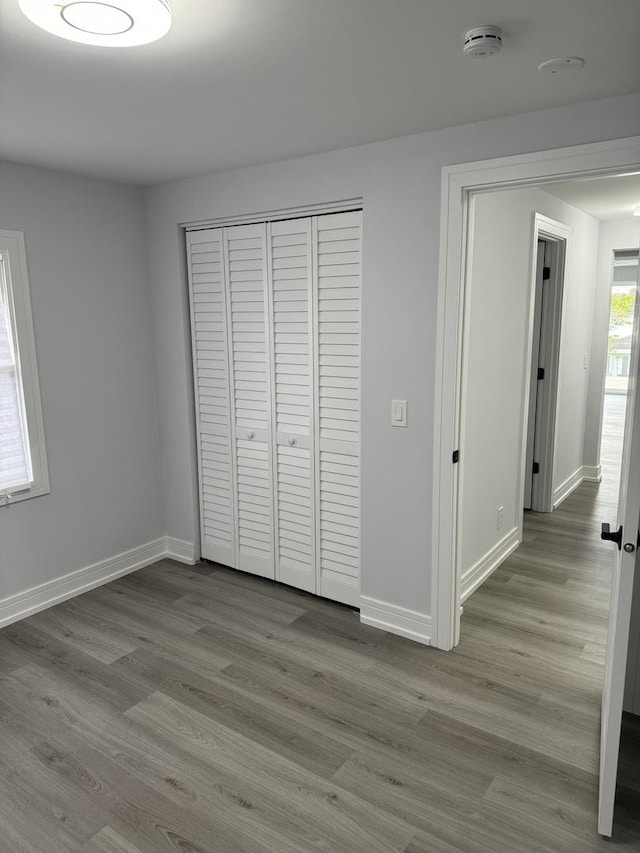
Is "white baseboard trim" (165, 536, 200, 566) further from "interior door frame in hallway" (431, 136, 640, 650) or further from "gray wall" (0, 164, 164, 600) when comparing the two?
"interior door frame in hallway" (431, 136, 640, 650)

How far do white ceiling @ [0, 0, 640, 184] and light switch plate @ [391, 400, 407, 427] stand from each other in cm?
117

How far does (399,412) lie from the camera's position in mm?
2842

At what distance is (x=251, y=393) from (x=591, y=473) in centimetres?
386

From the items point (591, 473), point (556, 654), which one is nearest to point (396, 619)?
point (556, 654)

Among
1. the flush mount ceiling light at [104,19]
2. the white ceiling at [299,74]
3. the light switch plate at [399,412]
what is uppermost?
the white ceiling at [299,74]

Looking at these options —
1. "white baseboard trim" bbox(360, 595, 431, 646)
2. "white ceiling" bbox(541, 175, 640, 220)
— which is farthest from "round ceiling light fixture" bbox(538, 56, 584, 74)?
"white baseboard trim" bbox(360, 595, 431, 646)

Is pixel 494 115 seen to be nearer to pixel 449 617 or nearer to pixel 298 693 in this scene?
pixel 449 617

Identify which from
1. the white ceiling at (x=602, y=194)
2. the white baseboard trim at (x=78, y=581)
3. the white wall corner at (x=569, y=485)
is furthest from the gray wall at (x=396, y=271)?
the white wall corner at (x=569, y=485)

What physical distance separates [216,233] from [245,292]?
0.39 metres

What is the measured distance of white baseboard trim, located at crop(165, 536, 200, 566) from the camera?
3.92 meters

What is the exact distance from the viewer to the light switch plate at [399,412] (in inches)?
111

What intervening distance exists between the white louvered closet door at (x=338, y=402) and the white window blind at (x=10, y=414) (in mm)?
1537

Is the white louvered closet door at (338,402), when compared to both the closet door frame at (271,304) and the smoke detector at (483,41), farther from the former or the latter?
the smoke detector at (483,41)

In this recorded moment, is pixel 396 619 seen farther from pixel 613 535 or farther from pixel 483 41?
pixel 483 41
